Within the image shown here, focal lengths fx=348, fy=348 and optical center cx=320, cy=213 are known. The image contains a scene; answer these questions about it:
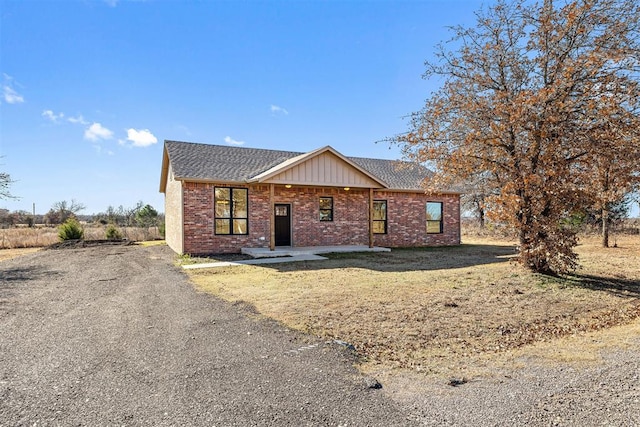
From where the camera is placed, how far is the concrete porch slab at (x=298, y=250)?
42.3ft

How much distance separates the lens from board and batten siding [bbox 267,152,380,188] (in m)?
13.6

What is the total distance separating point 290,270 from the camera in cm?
1020

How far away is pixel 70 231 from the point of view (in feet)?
71.1

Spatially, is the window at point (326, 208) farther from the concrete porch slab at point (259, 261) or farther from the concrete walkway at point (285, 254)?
the concrete porch slab at point (259, 261)

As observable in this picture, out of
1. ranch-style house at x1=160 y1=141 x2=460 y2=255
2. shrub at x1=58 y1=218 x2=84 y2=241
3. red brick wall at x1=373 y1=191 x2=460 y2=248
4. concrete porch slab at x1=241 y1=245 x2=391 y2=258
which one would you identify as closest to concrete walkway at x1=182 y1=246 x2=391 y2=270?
concrete porch slab at x1=241 y1=245 x2=391 y2=258

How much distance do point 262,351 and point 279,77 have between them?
14.1 meters

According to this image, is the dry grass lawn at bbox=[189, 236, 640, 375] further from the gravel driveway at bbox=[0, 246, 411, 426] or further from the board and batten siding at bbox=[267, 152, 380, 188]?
the board and batten siding at bbox=[267, 152, 380, 188]

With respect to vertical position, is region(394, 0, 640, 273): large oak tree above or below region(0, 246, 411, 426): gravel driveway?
above

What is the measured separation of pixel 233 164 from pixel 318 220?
4501mm

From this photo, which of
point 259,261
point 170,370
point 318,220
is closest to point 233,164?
point 318,220

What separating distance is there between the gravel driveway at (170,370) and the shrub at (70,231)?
17.6 m

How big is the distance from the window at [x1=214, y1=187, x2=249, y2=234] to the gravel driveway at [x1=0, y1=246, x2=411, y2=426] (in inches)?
287

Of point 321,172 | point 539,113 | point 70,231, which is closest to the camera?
point 539,113

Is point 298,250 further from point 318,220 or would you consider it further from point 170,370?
point 170,370
